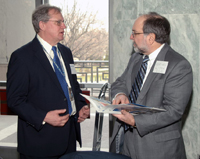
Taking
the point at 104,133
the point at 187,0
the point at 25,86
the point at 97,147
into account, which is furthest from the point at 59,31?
the point at 104,133

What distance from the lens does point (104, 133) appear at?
457 cm

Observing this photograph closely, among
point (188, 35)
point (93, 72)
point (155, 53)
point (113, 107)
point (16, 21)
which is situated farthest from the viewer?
point (16, 21)

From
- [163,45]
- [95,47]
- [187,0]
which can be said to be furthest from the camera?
[95,47]

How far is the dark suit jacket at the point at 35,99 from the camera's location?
6.50 ft

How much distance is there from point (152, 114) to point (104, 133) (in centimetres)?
290

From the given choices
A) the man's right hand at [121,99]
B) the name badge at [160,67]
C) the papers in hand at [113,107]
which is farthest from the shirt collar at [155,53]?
the papers in hand at [113,107]

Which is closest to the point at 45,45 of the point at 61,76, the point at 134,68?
the point at 61,76

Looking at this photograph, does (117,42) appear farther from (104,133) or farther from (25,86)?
(104,133)

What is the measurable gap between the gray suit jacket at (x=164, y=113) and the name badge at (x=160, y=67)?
24 mm

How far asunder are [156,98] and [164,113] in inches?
4.7

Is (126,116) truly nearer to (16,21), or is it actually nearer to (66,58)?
(66,58)

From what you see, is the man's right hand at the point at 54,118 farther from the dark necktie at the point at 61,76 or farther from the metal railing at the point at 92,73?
the metal railing at the point at 92,73

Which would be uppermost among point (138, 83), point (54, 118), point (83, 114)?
point (138, 83)

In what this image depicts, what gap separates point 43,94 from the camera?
2.07m
